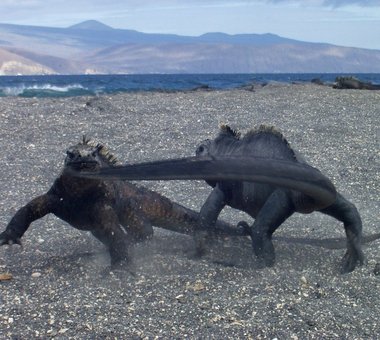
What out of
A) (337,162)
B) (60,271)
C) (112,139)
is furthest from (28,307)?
(112,139)

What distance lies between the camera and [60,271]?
19.2ft

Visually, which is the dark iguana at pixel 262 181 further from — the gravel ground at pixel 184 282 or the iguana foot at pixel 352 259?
the gravel ground at pixel 184 282

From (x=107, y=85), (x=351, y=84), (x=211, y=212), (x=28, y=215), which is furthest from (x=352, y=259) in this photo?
(x=107, y=85)

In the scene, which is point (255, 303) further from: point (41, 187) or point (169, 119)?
point (169, 119)

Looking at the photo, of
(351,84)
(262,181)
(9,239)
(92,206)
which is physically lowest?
(9,239)

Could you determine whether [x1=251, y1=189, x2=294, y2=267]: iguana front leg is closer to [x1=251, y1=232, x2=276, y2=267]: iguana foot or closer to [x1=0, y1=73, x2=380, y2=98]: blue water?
[x1=251, y1=232, x2=276, y2=267]: iguana foot

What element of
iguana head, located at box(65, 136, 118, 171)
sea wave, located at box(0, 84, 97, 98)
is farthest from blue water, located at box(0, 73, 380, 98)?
iguana head, located at box(65, 136, 118, 171)

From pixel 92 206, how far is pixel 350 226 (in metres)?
2.32

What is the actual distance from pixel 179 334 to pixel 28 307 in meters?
1.14

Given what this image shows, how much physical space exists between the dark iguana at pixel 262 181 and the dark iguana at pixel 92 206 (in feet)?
1.60

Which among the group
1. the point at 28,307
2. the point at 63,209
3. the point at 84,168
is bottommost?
the point at 28,307

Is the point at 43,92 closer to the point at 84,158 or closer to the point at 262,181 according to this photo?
the point at 84,158

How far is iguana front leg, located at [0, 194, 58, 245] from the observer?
233 inches

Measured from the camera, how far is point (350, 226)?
6422 mm
